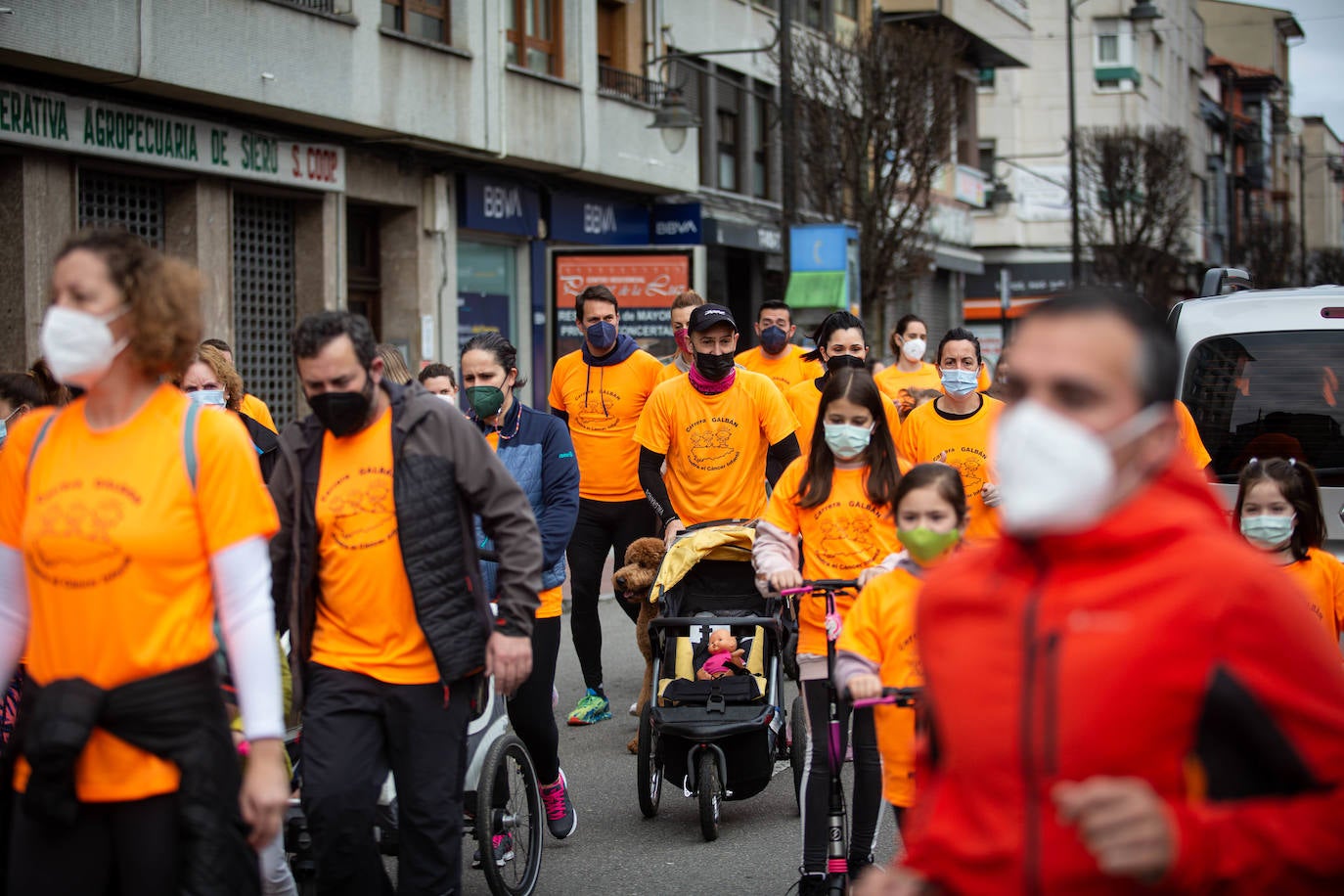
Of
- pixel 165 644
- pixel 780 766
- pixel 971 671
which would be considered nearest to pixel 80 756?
pixel 165 644

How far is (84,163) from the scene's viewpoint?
1482cm

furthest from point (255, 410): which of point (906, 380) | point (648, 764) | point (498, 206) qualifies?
point (498, 206)

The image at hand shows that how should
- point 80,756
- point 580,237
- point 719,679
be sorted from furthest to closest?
point 580,237, point 719,679, point 80,756

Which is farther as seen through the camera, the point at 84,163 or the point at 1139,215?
the point at 1139,215

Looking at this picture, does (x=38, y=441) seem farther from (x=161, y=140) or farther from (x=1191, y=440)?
(x=161, y=140)

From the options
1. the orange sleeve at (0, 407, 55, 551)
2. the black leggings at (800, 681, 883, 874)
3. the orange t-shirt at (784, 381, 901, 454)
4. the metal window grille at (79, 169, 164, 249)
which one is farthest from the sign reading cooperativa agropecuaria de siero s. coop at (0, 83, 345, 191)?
the orange sleeve at (0, 407, 55, 551)

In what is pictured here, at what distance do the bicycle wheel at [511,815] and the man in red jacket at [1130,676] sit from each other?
3.41 m

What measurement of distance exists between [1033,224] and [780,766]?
161 feet

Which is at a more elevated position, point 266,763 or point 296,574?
point 296,574

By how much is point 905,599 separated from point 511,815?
6.07 ft

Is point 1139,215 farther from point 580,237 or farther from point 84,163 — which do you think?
point 84,163

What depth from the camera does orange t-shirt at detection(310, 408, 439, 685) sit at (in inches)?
175

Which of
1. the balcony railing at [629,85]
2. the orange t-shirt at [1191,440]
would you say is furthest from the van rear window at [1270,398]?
the balcony railing at [629,85]

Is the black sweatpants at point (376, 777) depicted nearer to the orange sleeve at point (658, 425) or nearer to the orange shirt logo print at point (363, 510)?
the orange shirt logo print at point (363, 510)
